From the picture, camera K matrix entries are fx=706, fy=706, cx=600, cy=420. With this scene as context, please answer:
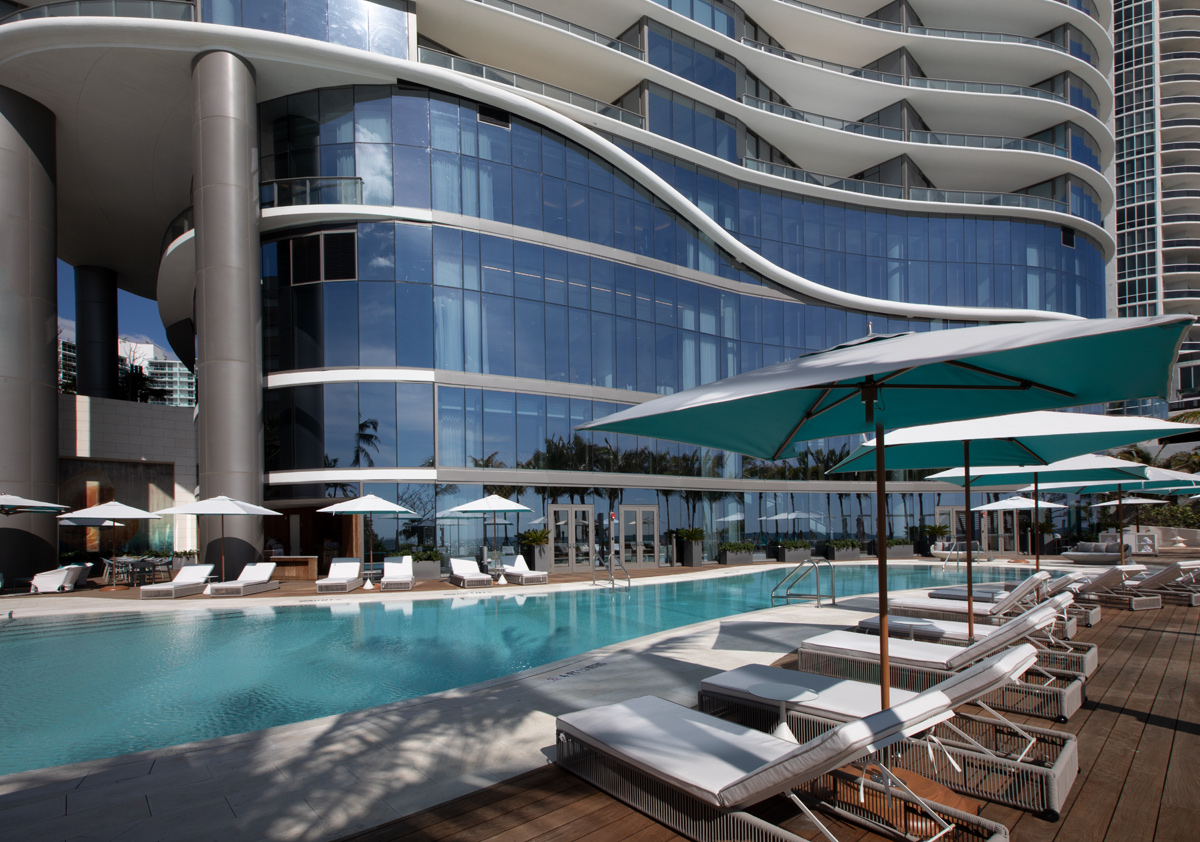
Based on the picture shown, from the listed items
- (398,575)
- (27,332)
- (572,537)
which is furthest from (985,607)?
(27,332)

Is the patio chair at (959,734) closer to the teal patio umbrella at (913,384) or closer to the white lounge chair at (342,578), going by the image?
the teal patio umbrella at (913,384)

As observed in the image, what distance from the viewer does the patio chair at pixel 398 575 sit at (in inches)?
760

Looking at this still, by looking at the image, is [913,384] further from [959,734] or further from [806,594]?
[806,594]

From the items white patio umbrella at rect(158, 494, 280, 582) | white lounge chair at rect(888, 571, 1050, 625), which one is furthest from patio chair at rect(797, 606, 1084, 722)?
white patio umbrella at rect(158, 494, 280, 582)

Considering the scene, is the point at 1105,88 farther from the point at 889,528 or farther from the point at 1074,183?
the point at 889,528

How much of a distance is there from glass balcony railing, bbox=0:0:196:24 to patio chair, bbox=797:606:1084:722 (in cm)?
2471

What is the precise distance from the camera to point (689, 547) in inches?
1057

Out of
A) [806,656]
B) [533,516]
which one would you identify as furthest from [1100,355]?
[533,516]

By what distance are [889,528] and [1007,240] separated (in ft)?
52.5

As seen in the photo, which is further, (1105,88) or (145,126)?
(1105,88)

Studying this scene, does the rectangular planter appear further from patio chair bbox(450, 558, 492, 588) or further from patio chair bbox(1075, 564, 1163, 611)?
patio chair bbox(1075, 564, 1163, 611)

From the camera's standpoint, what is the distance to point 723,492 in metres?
30.0

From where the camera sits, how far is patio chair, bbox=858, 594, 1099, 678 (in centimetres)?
652

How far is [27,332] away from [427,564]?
45.6ft
